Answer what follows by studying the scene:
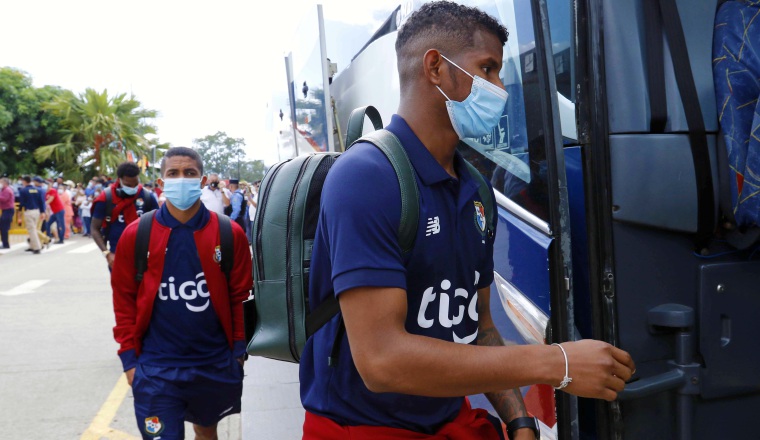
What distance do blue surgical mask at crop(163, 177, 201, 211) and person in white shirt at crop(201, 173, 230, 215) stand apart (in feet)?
25.0

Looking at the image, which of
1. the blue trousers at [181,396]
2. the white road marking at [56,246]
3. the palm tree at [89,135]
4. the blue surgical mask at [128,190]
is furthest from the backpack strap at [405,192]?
the palm tree at [89,135]

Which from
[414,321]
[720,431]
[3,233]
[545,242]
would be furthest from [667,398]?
[3,233]

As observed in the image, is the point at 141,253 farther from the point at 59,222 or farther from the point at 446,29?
the point at 59,222

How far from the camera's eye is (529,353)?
1346 millimetres

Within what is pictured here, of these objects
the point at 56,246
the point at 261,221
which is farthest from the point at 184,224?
the point at 56,246

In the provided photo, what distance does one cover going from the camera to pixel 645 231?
172 cm

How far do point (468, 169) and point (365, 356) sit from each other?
58 centimetres

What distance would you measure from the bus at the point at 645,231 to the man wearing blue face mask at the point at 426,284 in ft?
0.62

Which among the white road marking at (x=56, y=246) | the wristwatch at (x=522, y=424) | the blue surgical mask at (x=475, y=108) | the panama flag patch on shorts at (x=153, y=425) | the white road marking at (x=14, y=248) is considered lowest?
the white road marking at (x=56, y=246)

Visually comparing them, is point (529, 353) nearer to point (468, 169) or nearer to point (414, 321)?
point (414, 321)

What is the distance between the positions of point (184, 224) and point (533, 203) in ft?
6.15

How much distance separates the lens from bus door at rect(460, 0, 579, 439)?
165cm

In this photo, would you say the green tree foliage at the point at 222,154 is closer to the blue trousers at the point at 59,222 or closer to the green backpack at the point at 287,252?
the blue trousers at the point at 59,222

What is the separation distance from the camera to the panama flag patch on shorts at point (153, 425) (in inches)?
119
